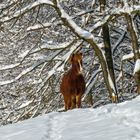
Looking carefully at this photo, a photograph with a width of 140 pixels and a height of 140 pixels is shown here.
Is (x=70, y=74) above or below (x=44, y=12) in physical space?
below

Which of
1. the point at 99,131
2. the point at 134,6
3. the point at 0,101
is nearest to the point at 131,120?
the point at 99,131

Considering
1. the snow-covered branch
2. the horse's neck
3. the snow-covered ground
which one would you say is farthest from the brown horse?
the snow-covered branch

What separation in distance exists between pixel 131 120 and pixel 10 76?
15.0 meters

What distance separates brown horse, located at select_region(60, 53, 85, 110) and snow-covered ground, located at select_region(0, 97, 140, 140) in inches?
55.0

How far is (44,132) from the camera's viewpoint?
7.58m

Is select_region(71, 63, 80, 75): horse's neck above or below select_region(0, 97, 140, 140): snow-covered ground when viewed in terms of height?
above

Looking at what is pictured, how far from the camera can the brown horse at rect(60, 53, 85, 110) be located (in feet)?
35.3

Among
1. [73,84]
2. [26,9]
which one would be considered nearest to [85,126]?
[73,84]

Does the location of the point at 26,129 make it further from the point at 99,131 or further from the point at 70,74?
the point at 70,74

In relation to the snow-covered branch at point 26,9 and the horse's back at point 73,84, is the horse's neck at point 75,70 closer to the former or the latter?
the horse's back at point 73,84

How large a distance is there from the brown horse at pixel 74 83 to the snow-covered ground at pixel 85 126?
1.40m

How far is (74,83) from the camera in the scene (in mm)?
10750

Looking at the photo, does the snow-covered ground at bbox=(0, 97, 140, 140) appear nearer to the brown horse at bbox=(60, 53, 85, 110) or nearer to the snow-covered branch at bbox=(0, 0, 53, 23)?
the brown horse at bbox=(60, 53, 85, 110)

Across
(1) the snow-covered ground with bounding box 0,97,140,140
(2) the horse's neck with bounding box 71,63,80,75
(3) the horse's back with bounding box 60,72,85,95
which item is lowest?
(1) the snow-covered ground with bounding box 0,97,140,140
